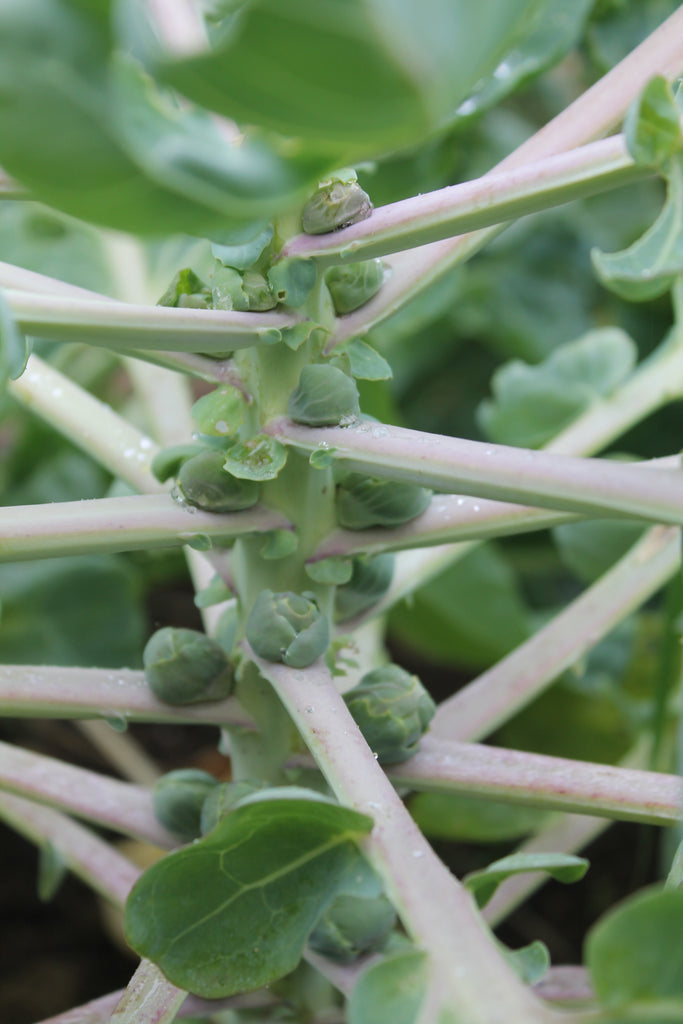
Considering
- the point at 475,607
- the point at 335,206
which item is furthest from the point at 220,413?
the point at 475,607

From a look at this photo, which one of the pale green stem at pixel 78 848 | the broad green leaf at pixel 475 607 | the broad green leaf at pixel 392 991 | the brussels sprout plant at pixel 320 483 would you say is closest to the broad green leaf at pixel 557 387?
the brussels sprout plant at pixel 320 483

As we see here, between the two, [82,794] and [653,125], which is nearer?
[653,125]

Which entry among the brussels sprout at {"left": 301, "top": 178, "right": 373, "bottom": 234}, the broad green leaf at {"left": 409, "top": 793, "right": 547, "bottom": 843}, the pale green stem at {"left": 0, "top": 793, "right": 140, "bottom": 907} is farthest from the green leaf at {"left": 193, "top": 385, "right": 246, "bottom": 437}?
the broad green leaf at {"left": 409, "top": 793, "right": 547, "bottom": 843}

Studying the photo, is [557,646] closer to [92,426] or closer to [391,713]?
[391,713]

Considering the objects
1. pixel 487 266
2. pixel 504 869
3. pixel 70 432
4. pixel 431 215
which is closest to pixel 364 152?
pixel 431 215

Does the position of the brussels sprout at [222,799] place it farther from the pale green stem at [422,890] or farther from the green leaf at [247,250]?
the green leaf at [247,250]

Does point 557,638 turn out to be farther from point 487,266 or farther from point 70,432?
point 487,266
